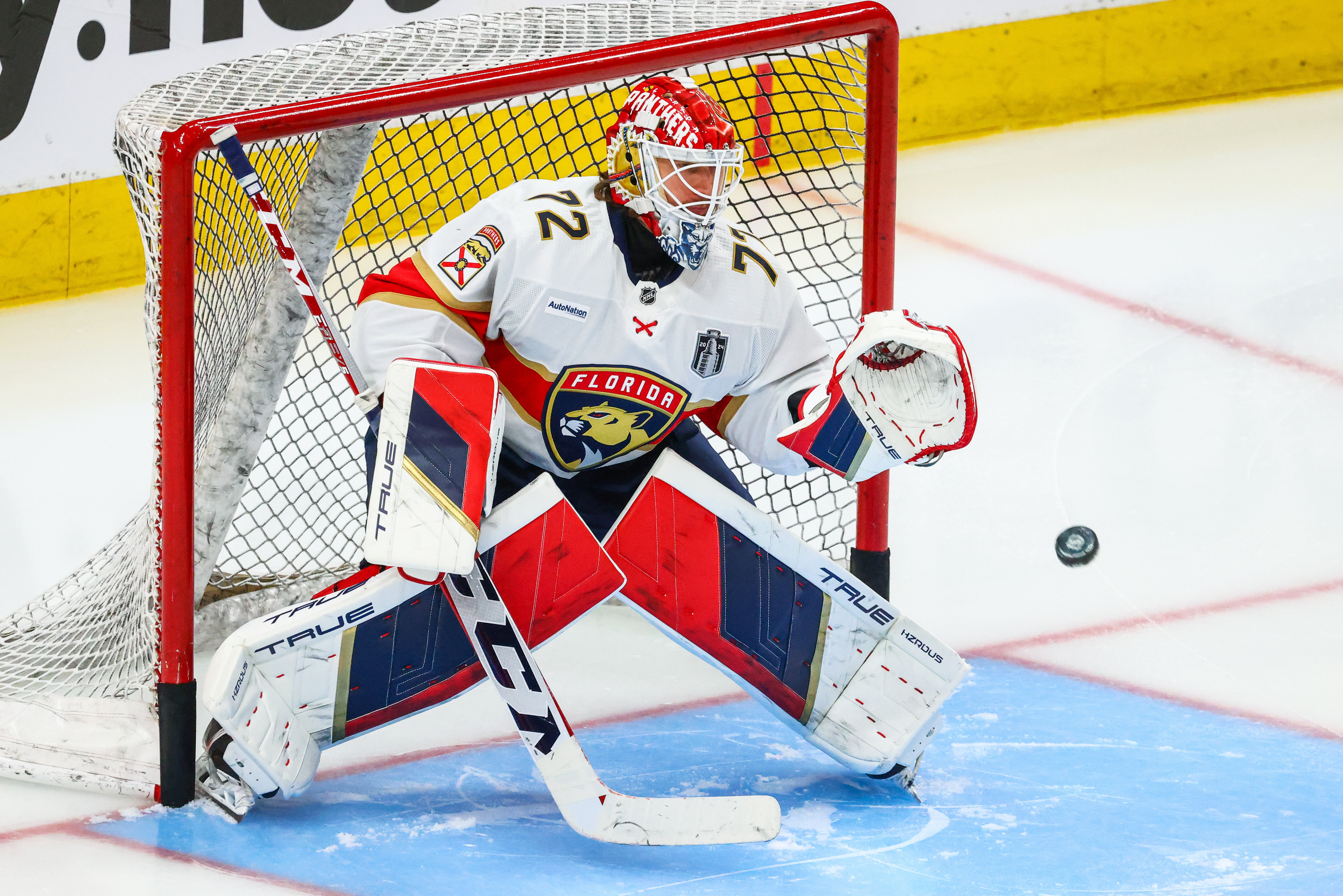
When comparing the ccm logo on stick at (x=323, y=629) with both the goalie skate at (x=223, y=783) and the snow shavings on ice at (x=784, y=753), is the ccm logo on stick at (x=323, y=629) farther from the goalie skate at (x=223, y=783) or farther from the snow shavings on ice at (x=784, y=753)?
the snow shavings on ice at (x=784, y=753)

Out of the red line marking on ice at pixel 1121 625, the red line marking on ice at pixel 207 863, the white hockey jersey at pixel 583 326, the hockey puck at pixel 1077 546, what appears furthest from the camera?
the hockey puck at pixel 1077 546

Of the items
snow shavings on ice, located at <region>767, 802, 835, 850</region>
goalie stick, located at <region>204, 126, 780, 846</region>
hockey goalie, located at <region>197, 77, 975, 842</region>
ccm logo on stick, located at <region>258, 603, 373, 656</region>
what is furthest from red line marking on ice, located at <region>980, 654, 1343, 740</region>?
ccm logo on stick, located at <region>258, 603, 373, 656</region>

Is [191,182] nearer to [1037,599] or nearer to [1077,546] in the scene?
[1037,599]

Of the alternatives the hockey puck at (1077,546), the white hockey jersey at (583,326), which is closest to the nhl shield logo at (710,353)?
the white hockey jersey at (583,326)

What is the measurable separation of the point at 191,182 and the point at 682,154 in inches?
24.3

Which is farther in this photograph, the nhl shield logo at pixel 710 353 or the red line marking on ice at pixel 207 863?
the nhl shield logo at pixel 710 353

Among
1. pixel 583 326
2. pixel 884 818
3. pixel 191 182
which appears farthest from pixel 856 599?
pixel 191 182

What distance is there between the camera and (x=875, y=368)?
175 cm

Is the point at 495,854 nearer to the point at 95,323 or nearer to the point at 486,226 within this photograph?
the point at 486,226

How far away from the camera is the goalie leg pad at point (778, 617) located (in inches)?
72.9

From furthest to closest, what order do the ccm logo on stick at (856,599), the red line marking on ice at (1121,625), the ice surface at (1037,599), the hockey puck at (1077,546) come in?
the hockey puck at (1077,546) < the red line marking on ice at (1121,625) < the ccm logo on stick at (856,599) < the ice surface at (1037,599)

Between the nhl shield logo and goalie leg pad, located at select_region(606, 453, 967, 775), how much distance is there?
0.44ft

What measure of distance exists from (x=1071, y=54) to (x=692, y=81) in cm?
278

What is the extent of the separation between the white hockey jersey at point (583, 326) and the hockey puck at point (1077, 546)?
830 mm
